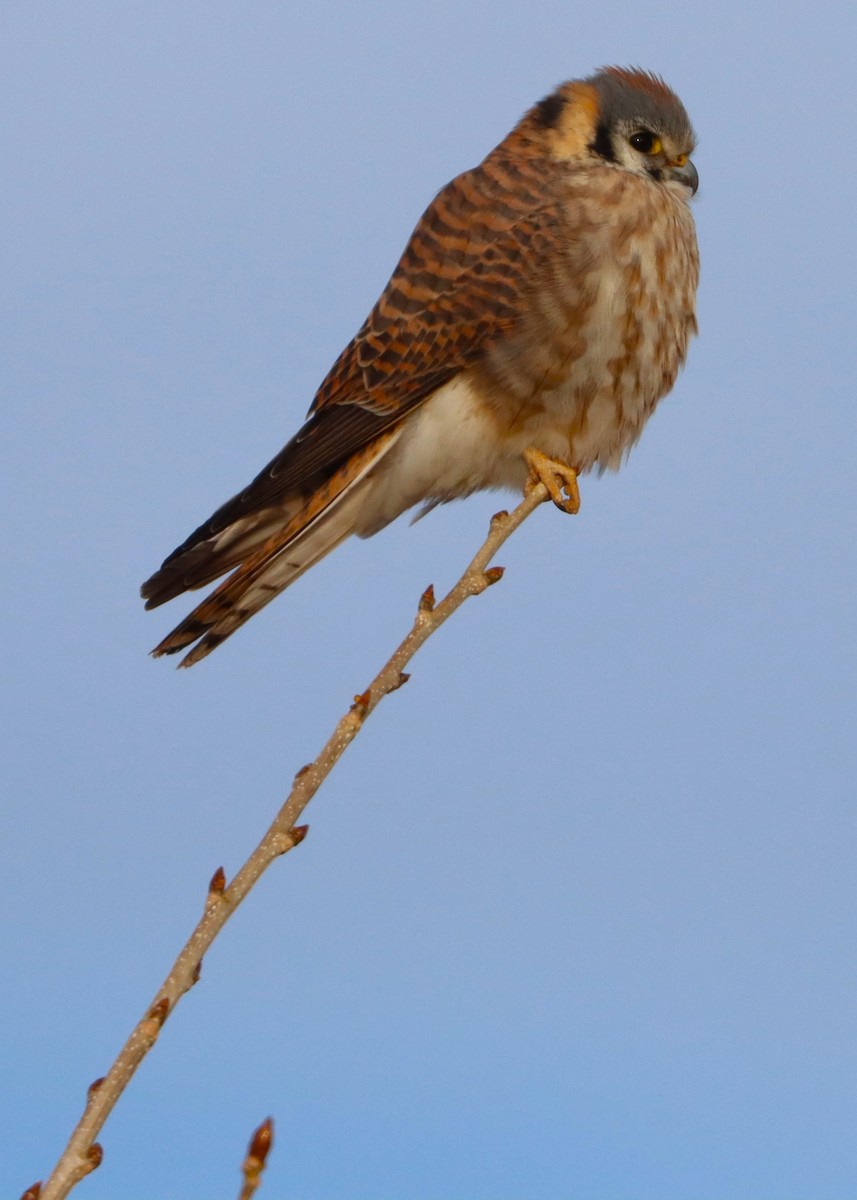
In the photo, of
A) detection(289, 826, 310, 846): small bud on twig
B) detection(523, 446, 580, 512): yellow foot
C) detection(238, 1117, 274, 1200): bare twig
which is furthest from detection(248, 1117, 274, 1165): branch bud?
detection(523, 446, 580, 512): yellow foot

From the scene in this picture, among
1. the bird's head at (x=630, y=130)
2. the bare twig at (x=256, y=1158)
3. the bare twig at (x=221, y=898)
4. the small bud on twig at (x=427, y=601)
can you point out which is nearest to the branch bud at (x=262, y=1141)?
the bare twig at (x=256, y=1158)

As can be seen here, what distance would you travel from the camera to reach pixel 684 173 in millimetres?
3090

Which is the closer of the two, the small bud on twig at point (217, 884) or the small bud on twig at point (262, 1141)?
the small bud on twig at point (262, 1141)

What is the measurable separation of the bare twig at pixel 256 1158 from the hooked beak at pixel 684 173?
2.38m

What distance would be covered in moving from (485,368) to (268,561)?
21.2 inches

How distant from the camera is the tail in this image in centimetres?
271

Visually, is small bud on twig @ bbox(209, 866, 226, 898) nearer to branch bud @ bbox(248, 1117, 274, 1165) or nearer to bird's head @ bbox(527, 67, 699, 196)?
branch bud @ bbox(248, 1117, 274, 1165)

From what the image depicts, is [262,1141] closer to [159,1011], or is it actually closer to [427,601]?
[159,1011]

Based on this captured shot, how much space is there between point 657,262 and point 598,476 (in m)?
0.49

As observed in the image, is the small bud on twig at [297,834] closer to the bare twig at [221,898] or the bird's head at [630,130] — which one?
the bare twig at [221,898]

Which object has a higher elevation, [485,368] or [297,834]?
[485,368]

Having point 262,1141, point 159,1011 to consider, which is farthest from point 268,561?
point 262,1141

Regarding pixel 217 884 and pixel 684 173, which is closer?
pixel 217 884

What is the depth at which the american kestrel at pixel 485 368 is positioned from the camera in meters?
2.81
